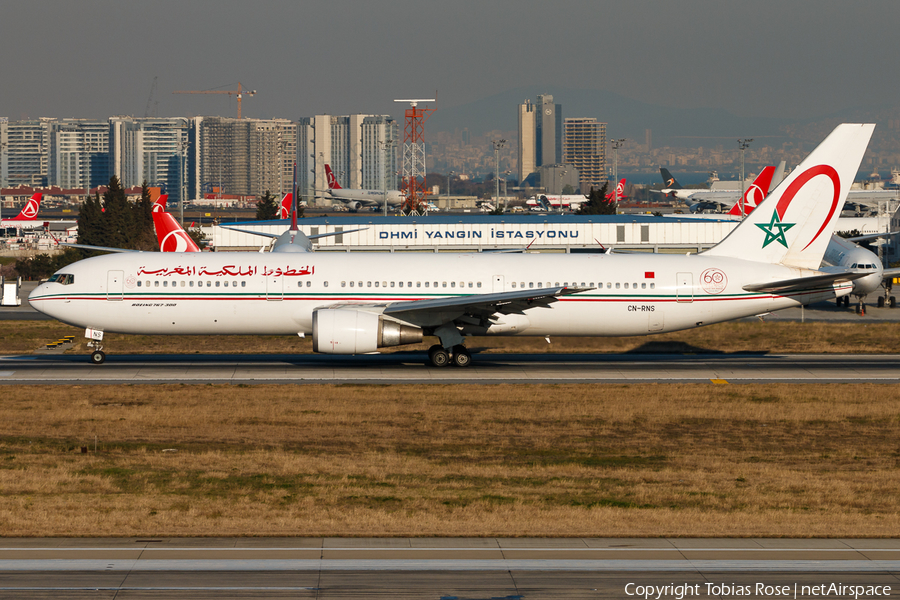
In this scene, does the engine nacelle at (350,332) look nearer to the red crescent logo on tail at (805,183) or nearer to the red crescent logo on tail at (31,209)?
the red crescent logo on tail at (805,183)

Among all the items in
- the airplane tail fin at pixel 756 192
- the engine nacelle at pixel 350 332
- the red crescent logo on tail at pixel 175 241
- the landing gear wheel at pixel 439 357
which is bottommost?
the landing gear wheel at pixel 439 357

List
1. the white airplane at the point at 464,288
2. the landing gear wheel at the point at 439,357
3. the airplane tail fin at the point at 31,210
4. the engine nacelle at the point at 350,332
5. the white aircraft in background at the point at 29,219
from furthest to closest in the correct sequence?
the airplane tail fin at the point at 31,210
the white aircraft in background at the point at 29,219
the landing gear wheel at the point at 439,357
the white airplane at the point at 464,288
the engine nacelle at the point at 350,332

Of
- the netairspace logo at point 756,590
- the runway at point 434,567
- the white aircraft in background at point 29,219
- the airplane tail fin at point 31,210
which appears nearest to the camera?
the netairspace logo at point 756,590

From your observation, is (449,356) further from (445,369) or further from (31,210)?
(31,210)

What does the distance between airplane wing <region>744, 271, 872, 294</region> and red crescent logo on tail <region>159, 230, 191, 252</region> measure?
36.6 metres

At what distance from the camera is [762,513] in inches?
771

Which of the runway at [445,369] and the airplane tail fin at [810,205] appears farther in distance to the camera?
the airplane tail fin at [810,205]

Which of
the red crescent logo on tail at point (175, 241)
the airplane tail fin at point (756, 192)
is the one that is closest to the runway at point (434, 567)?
the red crescent logo on tail at point (175, 241)

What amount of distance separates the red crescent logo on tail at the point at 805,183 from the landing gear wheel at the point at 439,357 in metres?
15.9

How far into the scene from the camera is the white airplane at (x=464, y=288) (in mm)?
38438

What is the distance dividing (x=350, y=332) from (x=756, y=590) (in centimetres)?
2414

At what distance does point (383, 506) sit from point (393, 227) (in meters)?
75.2

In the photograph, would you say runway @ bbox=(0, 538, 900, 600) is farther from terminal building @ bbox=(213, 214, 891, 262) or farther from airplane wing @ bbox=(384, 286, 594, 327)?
terminal building @ bbox=(213, 214, 891, 262)

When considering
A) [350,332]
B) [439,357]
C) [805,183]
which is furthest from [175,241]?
[805,183]
